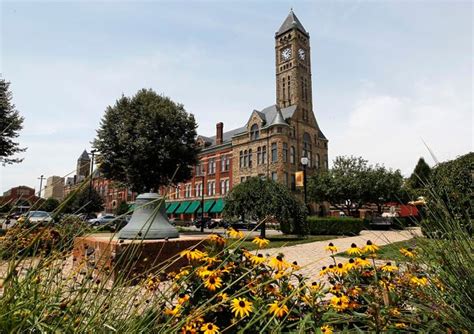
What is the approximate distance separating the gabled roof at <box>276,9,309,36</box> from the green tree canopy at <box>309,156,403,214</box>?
25269mm

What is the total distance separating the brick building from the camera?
1626 inches

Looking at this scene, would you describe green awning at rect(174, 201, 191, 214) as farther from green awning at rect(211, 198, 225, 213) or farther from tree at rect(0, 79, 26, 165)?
tree at rect(0, 79, 26, 165)

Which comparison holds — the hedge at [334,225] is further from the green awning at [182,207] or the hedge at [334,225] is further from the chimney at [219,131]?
the chimney at [219,131]

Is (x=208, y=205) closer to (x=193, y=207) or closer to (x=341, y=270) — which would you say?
(x=193, y=207)

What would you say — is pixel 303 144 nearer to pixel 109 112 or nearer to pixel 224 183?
pixel 224 183

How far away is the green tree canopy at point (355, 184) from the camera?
3525cm

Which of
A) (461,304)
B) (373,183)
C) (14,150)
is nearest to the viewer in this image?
(461,304)

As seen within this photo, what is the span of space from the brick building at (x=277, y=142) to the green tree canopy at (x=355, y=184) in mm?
4620

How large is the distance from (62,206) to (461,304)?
261cm

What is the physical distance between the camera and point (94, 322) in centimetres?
150

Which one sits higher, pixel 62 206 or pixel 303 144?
pixel 303 144

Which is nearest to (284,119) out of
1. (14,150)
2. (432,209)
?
(14,150)

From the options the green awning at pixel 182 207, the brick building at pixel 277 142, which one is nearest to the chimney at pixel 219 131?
the brick building at pixel 277 142

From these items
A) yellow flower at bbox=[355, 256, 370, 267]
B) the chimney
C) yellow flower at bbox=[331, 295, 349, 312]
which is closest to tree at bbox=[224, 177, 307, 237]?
yellow flower at bbox=[355, 256, 370, 267]
